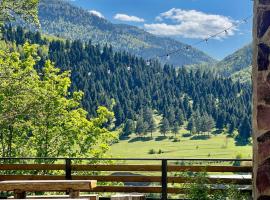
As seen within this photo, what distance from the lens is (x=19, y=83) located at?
21.2 metres

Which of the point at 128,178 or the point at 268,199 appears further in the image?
the point at 128,178

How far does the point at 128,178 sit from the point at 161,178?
87 centimetres

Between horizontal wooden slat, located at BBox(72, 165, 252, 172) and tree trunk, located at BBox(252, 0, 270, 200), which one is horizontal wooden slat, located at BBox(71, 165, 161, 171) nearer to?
horizontal wooden slat, located at BBox(72, 165, 252, 172)

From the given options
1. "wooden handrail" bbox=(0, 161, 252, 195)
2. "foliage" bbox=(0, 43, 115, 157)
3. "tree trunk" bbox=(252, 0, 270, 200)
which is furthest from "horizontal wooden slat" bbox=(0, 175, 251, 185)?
"foliage" bbox=(0, 43, 115, 157)

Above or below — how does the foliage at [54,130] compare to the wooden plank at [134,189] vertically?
above

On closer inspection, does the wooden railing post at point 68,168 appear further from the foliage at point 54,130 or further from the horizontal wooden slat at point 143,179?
the foliage at point 54,130

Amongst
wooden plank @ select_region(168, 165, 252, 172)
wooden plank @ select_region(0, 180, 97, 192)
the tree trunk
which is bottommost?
wooden plank @ select_region(0, 180, 97, 192)

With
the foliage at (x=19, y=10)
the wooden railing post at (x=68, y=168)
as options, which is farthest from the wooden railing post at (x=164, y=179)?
the foliage at (x=19, y=10)

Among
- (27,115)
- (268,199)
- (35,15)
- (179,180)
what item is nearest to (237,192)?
(179,180)

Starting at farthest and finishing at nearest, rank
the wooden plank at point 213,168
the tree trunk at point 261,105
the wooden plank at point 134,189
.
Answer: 1. the wooden plank at point 134,189
2. the wooden plank at point 213,168
3. the tree trunk at point 261,105

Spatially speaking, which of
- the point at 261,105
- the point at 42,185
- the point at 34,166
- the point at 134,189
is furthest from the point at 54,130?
the point at 261,105

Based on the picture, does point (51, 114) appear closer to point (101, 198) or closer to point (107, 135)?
point (107, 135)

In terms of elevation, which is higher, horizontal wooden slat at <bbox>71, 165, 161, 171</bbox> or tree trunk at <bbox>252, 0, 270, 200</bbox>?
tree trunk at <bbox>252, 0, 270, 200</bbox>

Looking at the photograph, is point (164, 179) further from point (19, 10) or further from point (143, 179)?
point (19, 10)
